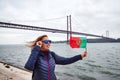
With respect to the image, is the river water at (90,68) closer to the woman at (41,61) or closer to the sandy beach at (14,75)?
the sandy beach at (14,75)

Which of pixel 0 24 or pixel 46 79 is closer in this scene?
pixel 46 79

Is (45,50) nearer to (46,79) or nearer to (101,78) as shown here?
(46,79)

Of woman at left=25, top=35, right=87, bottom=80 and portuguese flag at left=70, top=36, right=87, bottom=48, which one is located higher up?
portuguese flag at left=70, top=36, right=87, bottom=48

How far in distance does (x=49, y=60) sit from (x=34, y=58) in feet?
0.75

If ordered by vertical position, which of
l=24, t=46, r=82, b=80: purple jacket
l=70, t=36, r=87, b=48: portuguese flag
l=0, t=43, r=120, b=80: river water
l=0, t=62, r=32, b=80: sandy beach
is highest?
l=70, t=36, r=87, b=48: portuguese flag

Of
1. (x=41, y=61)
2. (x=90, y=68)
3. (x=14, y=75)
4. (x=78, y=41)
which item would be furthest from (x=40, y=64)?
(x=90, y=68)

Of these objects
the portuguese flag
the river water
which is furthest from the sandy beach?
the portuguese flag

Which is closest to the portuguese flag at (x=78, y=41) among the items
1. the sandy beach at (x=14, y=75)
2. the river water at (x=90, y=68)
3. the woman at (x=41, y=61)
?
the woman at (x=41, y=61)

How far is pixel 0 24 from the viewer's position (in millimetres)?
45656

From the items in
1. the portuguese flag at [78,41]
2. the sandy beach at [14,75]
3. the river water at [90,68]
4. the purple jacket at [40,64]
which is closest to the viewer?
the purple jacket at [40,64]

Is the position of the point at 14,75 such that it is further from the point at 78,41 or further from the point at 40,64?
the point at 40,64

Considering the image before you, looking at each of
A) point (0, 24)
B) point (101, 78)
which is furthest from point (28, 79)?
point (0, 24)

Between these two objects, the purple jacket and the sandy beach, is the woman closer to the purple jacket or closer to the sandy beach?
the purple jacket

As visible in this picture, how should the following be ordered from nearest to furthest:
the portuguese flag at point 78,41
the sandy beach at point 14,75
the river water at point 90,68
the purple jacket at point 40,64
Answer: the purple jacket at point 40,64
the portuguese flag at point 78,41
the sandy beach at point 14,75
the river water at point 90,68
